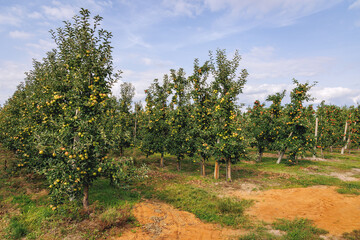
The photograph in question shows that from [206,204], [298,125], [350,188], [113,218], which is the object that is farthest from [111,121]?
[298,125]

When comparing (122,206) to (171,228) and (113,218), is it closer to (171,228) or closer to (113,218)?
(113,218)

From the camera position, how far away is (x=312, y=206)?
39.1 ft

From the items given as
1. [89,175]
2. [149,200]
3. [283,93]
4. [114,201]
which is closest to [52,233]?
[89,175]

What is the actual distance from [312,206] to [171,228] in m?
9.05

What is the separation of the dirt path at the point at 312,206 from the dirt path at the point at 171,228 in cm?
315

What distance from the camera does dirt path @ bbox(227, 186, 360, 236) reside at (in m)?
9.88

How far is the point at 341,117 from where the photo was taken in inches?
1481

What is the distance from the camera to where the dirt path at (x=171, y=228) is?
333 inches

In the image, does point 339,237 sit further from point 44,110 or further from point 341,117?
point 341,117

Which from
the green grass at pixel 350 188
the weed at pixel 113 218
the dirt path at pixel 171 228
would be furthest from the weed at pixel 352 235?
the weed at pixel 113 218

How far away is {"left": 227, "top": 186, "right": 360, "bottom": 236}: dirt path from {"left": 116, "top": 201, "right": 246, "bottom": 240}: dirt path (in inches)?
124

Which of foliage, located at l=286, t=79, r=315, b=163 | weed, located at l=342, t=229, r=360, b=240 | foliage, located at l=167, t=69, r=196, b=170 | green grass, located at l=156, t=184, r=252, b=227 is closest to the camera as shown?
weed, located at l=342, t=229, r=360, b=240

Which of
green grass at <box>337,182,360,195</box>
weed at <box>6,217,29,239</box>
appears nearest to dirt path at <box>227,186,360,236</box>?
green grass at <box>337,182,360,195</box>

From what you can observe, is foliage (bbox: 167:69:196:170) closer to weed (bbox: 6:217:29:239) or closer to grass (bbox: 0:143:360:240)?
grass (bbox: 0:143:360:240)
